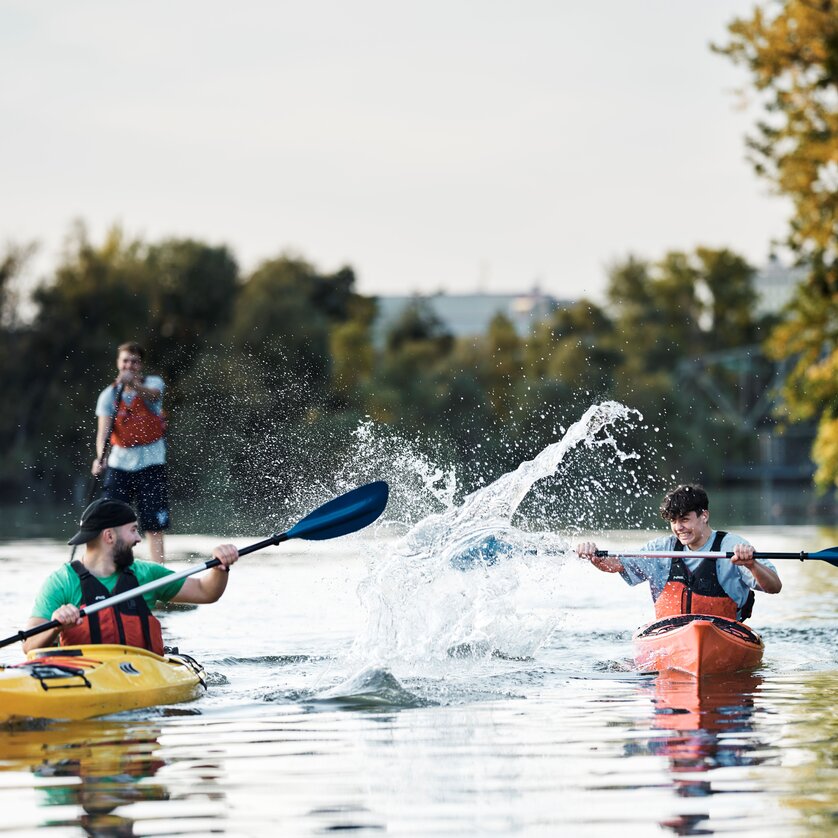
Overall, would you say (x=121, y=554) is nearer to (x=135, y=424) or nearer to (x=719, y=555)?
(x=719, y=555)

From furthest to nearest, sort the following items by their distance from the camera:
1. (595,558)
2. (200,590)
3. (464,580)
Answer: (464,580) → (595,558) → (200,590)

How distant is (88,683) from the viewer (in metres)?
8.23

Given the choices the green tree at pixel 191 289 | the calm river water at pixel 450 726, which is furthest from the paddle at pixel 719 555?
the green tree at pixel 191 289

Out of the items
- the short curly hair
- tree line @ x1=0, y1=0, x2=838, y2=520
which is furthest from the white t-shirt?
tree line @ x1=0, y1=0, x2=838, y2=520

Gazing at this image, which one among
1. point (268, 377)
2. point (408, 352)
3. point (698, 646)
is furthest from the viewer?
point (408, 352)

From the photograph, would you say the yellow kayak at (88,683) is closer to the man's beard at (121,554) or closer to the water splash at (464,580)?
the man's beard at (121,554)

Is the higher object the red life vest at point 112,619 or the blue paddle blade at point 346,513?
the blue paddle blade at point 346,513

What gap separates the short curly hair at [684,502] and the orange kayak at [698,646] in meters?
0.59

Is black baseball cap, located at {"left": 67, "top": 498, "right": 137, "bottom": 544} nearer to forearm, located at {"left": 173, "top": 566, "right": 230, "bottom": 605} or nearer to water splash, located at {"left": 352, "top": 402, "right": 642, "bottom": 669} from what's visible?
forearm, located at {"left": 173, "top": 566, "right": 230, "bottom": 605}

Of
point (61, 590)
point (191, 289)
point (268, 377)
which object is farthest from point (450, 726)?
point (191, 289)

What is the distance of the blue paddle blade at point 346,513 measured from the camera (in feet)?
32.7

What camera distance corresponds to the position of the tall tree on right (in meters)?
28.8

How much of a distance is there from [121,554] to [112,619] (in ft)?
1.10

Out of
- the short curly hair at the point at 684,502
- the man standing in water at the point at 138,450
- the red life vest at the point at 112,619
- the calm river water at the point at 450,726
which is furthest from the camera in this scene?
the man standing in water at the point at 138,450
